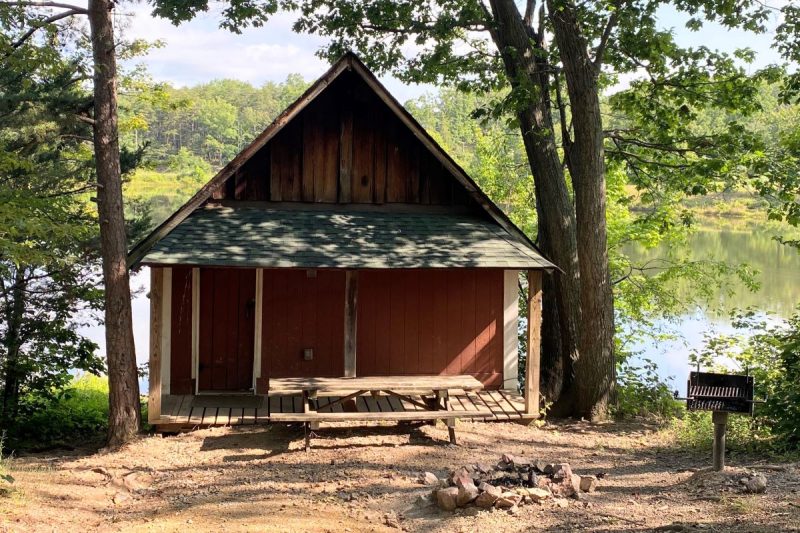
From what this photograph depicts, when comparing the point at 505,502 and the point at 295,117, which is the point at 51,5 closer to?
the point at 295,117

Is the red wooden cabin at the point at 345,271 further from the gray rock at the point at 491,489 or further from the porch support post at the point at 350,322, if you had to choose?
the gray rock at the point at 491,489

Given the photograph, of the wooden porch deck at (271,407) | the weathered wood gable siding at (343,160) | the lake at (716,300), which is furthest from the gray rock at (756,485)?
the lake at (716,300)

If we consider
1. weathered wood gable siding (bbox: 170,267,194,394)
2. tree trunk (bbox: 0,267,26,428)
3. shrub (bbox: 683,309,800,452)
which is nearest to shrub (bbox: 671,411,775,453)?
shrub (bbox: 683,309,800,452)

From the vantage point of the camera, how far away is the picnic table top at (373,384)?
8.88 meters

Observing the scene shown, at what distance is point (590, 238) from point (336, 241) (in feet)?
12.7

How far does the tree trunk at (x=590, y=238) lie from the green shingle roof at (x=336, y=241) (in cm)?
113

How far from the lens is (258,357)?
1086cm

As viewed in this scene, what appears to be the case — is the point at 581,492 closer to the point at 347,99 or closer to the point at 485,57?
the point at 347,99

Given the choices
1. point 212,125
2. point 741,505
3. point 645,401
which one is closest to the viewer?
point 741,505

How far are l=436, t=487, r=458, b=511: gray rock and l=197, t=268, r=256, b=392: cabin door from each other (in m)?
5.19

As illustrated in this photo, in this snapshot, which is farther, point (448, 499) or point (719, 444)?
point (719, 444)

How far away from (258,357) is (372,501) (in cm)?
443

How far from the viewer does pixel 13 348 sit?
11.4 m

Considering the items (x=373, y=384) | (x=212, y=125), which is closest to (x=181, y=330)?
(x=373, y=384)
